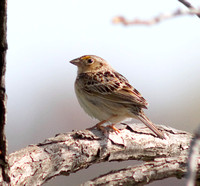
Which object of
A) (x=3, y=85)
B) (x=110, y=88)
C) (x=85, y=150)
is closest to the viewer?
(x=3, y=85)

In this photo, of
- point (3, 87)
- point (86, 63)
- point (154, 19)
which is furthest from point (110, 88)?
point (154, 19)

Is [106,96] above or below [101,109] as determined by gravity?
above

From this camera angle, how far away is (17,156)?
3492 mm

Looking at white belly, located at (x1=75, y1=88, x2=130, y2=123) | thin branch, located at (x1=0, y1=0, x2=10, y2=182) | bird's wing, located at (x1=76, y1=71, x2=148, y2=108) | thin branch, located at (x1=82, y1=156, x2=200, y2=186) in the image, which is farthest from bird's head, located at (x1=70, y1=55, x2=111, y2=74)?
thin branch, located at (x1=0, y1=0, x2=10, y2=182)

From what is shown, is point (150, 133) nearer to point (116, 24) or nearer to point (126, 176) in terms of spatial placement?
point (126, 176)

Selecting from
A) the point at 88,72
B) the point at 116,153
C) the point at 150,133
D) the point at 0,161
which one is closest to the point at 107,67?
the point at 88,72

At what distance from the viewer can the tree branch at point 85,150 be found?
3541 millimetres

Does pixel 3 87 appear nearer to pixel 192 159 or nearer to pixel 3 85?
pixel 3 85

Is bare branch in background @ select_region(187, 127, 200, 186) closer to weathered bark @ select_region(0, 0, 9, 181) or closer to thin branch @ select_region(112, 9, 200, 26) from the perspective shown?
thin branch @ select_region(112, 9, 200, 26)

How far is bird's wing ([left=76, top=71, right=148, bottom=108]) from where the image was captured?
5828 millimetres

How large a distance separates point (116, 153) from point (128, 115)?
137 cm

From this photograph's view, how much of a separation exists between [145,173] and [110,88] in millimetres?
2507

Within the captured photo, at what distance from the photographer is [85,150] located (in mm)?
4086

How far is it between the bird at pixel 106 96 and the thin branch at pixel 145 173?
1077 mm
